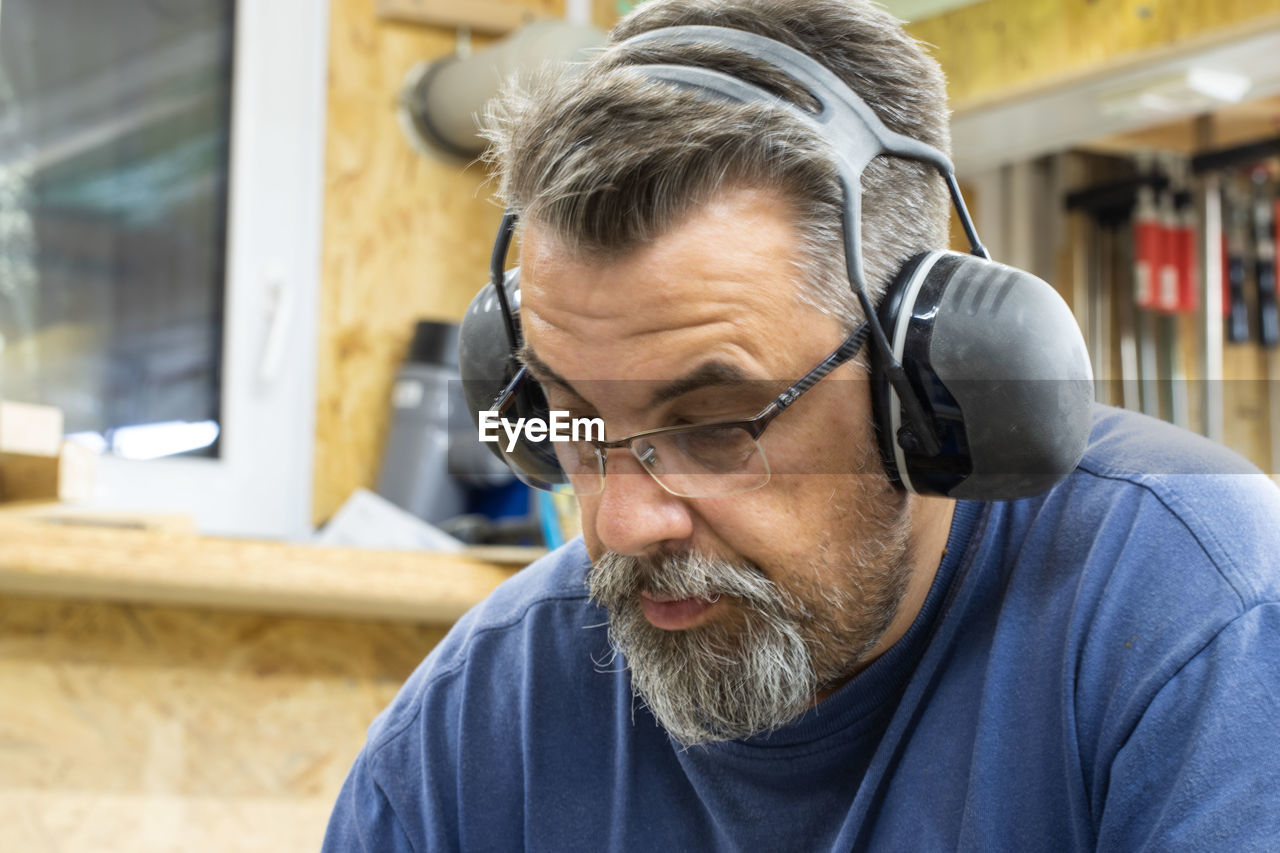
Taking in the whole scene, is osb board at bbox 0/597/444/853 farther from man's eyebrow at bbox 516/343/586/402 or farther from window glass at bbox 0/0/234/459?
man's eyebrow at bbox 516/343/586/402

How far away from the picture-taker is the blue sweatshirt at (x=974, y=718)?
2.52 feet

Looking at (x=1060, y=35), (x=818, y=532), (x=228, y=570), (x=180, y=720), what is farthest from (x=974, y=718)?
(x=1060, y=35)

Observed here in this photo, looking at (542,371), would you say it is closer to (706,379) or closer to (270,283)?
(706,379)

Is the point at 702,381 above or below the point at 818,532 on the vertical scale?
above

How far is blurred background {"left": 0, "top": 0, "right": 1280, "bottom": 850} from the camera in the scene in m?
2.04

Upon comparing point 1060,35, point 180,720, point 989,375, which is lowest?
point 180,720

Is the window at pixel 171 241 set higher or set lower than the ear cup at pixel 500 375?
higher

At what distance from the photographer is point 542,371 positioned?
94 centimetres

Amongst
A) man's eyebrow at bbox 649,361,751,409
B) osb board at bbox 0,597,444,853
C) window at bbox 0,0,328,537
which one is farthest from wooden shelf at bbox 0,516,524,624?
man's eyebrow at bbox 649,361,751,409

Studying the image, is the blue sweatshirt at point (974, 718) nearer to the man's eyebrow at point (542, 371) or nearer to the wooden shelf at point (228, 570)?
the man's eyebrow at point (542, 371)

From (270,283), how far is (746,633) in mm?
1975

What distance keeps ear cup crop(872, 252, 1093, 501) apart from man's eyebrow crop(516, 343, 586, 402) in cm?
23

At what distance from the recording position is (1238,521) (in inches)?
33.6

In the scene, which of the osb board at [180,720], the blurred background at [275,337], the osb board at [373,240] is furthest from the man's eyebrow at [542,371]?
the osb board at [373,240]
